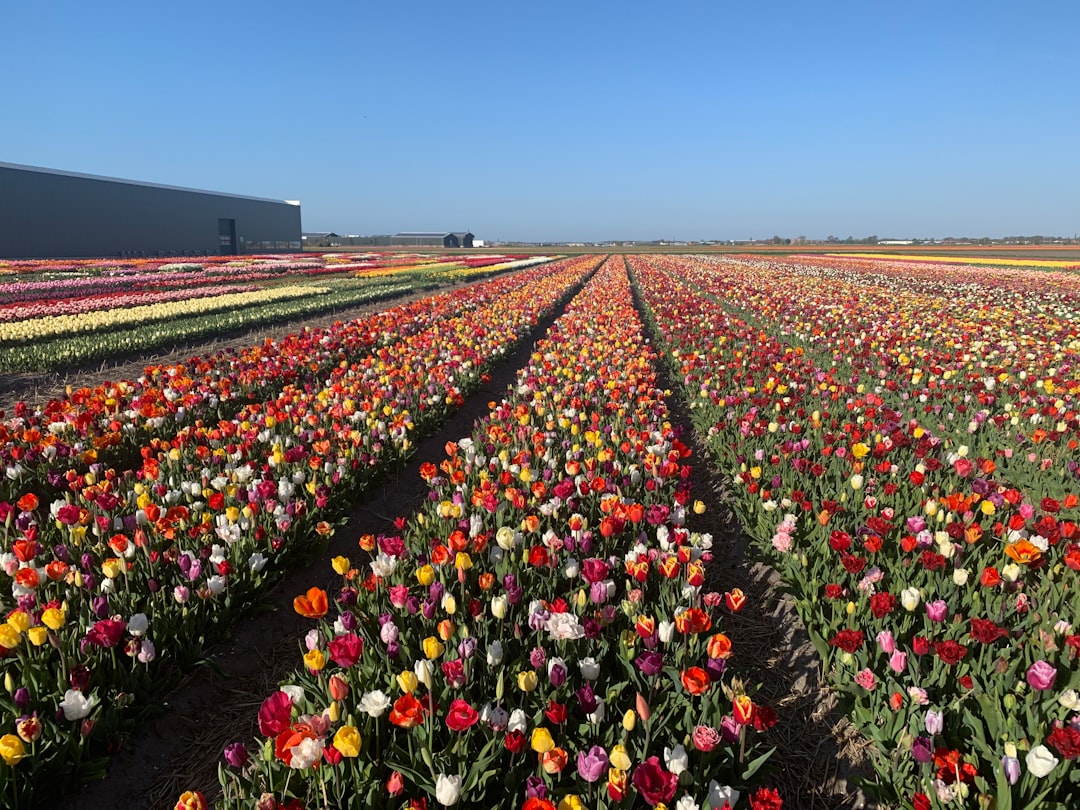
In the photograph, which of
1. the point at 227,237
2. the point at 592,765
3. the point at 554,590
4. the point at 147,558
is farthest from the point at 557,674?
the point at 227,237

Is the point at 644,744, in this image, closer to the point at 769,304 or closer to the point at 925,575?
the point at 925,575

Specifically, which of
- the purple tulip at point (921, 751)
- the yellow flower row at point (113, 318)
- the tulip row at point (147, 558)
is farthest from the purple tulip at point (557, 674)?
the yellow flower row at point (113, 318)

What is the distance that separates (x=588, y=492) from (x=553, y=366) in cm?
479

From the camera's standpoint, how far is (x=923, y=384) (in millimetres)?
8148

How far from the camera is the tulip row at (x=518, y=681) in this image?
2.09m

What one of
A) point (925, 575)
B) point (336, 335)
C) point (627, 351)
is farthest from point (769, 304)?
point (925, 575)

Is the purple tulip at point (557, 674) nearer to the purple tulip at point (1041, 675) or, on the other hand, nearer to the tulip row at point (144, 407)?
the purple tulip at point (1041, 675)

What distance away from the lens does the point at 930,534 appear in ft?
11.7

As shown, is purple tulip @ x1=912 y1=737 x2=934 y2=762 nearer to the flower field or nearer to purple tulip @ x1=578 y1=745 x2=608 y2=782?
purple tulip @ x1=578 y1=745 x2=608 y2=782

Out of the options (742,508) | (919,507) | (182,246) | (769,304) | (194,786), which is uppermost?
(182,246)

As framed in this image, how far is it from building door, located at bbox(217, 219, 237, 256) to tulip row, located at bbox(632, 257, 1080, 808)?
267 feet

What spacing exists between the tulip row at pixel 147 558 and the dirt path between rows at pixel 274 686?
0.20m

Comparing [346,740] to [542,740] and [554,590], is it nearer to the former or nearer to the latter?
[542,740]

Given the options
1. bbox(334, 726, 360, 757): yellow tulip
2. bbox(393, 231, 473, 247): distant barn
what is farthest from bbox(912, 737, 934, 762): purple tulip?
bbox(393, 231, 473, 247): distant barn
